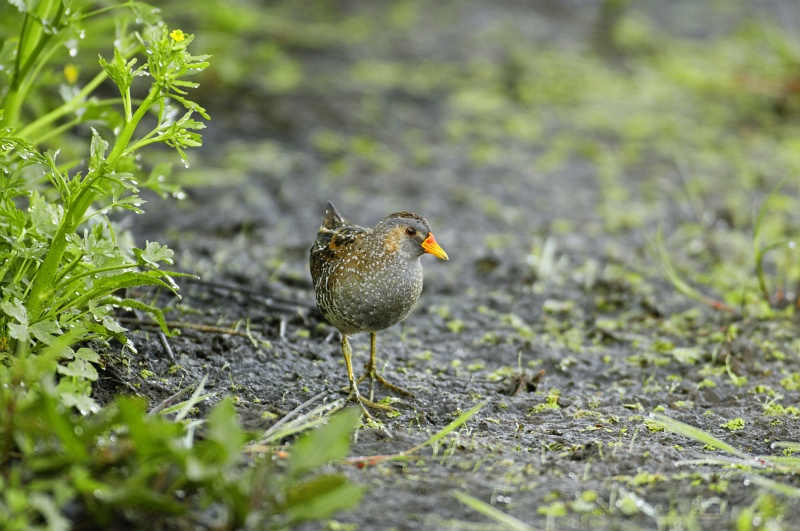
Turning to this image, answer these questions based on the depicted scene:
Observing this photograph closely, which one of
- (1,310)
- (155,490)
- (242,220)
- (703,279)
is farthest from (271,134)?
(155,490)

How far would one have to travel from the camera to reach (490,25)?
9586 millimetres

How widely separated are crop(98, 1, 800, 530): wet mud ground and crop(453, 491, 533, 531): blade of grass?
2.0 inches

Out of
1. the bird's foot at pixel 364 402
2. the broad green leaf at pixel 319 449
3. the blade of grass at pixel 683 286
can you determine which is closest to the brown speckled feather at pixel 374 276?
the bird's foot at pixel 364 402

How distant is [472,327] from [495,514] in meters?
2.19

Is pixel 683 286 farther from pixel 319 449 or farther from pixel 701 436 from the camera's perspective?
pixel 319 449

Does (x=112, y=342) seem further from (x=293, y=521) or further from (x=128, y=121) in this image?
(x=293, y=521)

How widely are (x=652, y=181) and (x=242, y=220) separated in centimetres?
323

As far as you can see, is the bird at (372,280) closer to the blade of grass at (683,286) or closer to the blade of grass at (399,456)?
the blade of grass at (399,456)

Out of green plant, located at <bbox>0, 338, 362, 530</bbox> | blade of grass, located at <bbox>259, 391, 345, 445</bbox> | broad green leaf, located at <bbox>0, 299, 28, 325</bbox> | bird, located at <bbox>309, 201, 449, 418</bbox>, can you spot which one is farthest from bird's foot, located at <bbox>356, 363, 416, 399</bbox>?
broad green leaf, located at <bbox>0, 299, 28, 325</bbox>

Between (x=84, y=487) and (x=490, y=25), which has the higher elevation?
(x=490, y=25)

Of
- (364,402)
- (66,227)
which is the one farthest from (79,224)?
(364,402)

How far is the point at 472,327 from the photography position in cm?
463

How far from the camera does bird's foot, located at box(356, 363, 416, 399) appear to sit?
3730 mm

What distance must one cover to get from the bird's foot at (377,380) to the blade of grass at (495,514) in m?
1.11
